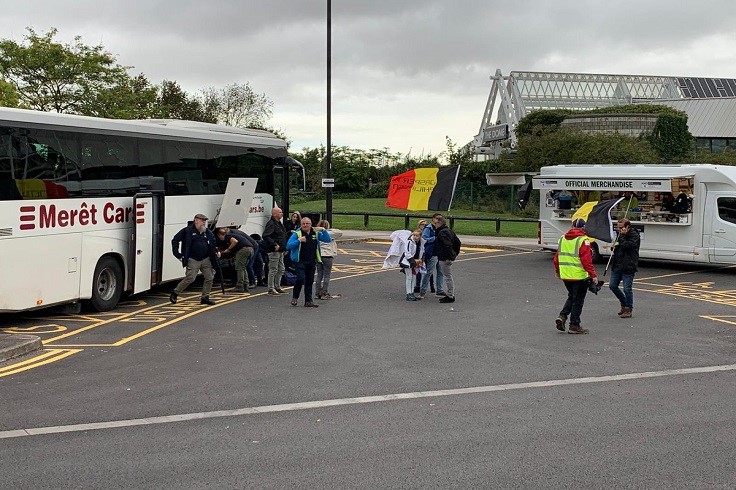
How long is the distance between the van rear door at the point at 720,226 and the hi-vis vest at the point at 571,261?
10.6 metres

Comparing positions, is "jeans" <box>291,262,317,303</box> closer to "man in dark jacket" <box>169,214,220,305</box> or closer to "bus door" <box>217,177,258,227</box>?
"man in dark jacket" <box>169,214,220,305</box>

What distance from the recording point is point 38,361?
10.3 meters

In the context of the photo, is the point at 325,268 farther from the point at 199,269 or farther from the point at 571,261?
the point at 571,261

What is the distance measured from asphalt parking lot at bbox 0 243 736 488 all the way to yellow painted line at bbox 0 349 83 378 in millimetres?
44

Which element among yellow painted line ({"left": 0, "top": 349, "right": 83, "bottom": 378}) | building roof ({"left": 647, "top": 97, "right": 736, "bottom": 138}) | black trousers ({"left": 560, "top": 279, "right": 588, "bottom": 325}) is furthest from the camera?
building roof ({"left": 647, "top": 97, "right": 736, "bottom": 138})

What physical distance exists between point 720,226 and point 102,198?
1511 centimetres

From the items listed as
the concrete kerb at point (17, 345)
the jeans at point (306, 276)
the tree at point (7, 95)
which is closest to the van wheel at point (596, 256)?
the jeans at point (306, 276)

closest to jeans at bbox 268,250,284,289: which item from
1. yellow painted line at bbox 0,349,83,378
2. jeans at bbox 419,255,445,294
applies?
jeans at bbox 419,255,445,294

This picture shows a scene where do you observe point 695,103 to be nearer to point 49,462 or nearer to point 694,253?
point 694,253

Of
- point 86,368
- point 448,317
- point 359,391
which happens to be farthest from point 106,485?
A: point 448,317

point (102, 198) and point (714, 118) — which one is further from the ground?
point (714, 118)

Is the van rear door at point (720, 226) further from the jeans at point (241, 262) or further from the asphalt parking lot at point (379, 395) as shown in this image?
the jeans at point (241, 262)

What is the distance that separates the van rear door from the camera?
69.4 ft

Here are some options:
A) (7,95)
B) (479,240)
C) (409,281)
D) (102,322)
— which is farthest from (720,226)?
(7,95)
